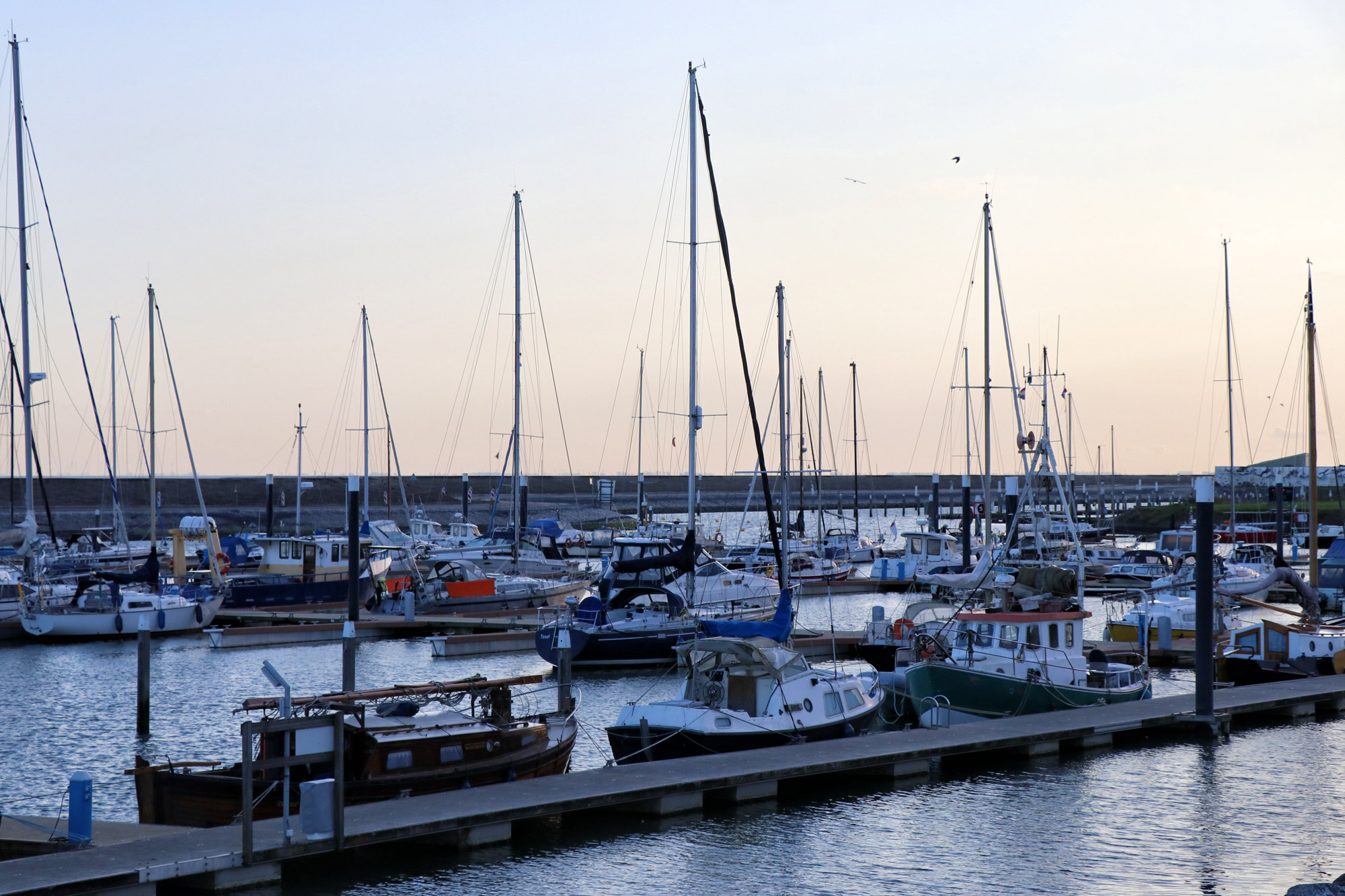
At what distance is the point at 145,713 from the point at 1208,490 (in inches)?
783

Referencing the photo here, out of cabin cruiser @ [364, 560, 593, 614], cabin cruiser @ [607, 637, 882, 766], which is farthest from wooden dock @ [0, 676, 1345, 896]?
cabin cruiser @ [364, 560, 593, 614]

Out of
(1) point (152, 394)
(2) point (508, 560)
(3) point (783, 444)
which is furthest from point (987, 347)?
(1) point (152, 394)

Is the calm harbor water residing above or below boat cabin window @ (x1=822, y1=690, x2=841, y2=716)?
below

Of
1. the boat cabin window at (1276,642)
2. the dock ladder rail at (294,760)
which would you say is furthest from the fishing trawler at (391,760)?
the boat cabin window at (1276,642)

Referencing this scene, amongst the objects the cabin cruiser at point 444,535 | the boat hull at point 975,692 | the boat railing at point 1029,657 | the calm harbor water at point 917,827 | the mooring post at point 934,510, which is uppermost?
the mooring post at point 934,510

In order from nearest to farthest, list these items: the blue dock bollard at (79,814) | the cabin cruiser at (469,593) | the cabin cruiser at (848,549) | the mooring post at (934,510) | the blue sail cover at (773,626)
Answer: the blue dock bollard at (79,814) < the blue sail cover at (773,626) < the cabin cruiser at (469,593) < the cabin cruiser at (848,549) < the mooring post at (934,510)

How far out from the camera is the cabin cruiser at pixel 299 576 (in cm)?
4791

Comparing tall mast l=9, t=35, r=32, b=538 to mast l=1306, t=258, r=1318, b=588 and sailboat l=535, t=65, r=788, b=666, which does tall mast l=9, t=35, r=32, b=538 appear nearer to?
sailboat l=535, t=65, r=788, b=666

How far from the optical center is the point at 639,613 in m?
34.2

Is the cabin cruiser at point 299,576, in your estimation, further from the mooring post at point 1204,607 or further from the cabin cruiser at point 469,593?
the mooring post at point 1204,607

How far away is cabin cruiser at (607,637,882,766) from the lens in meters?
20.8

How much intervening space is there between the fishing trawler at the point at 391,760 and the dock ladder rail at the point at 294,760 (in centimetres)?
99

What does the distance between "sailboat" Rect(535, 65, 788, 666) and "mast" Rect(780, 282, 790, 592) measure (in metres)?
1.06

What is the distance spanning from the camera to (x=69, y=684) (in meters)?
32.8
